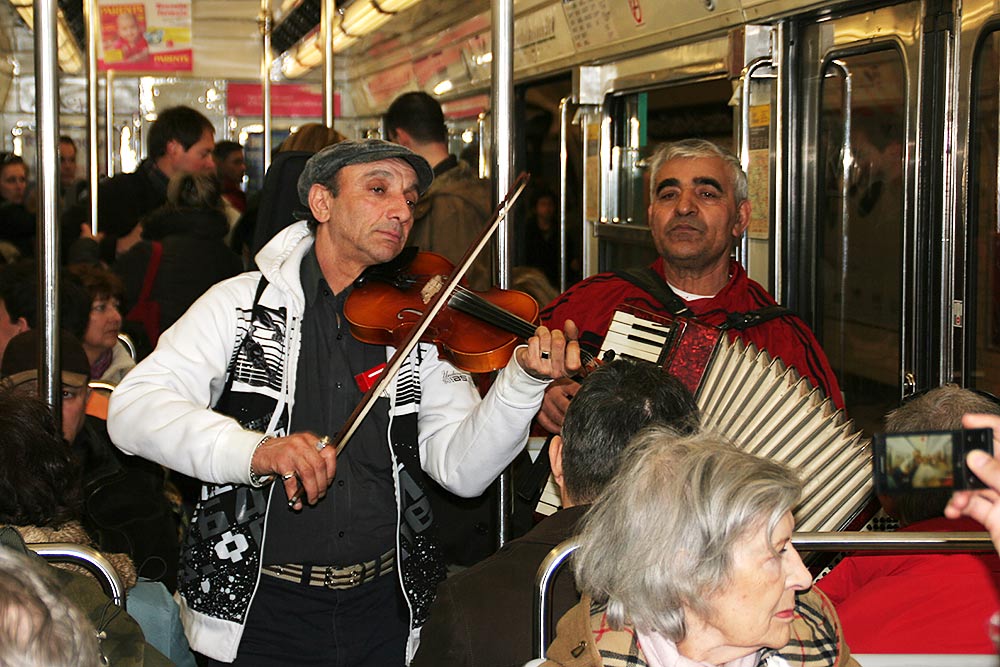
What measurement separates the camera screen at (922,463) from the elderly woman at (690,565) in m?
0.64

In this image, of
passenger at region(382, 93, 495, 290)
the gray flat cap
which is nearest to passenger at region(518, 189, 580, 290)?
passenger at region(382, 93, 495, 290)

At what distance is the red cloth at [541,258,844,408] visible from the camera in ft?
11.5

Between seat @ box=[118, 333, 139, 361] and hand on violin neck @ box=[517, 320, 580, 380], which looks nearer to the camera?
hand on violin neck @ box=[517, 320, 580, 380]

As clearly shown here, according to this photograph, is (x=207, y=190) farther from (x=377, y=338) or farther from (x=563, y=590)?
(x=563, y=590)

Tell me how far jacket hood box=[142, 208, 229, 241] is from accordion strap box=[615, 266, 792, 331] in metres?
2.55

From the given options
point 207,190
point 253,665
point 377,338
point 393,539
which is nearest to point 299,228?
point 377,338

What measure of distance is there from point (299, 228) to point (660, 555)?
1.36 metres

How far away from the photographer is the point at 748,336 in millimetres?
3514

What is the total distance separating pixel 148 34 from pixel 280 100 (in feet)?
8.78

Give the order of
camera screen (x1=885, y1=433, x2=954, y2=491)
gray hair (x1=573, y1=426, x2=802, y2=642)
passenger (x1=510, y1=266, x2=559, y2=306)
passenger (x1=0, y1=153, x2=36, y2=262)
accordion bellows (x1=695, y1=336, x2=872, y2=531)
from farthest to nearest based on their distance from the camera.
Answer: passenger (x1=0, y1=153, x2=36, y2=262) < passenger (x1=510, y1=266, x2=559, y2=306) < accordion bellows (x1=695, y1=336, x2=872, y2=531) < gray hair (x1=573, y1=426, x2=802, y2=642) < camera screen (x1=885, y1=433, x2=954, y2=491)

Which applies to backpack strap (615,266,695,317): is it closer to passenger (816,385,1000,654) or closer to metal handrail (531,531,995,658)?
passenger (816,385,1000,654)

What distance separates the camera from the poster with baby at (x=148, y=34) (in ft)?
28.4

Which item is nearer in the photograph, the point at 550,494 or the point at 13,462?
the point at 13,462

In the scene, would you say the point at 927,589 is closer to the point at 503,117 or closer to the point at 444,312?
the point at 444,312
